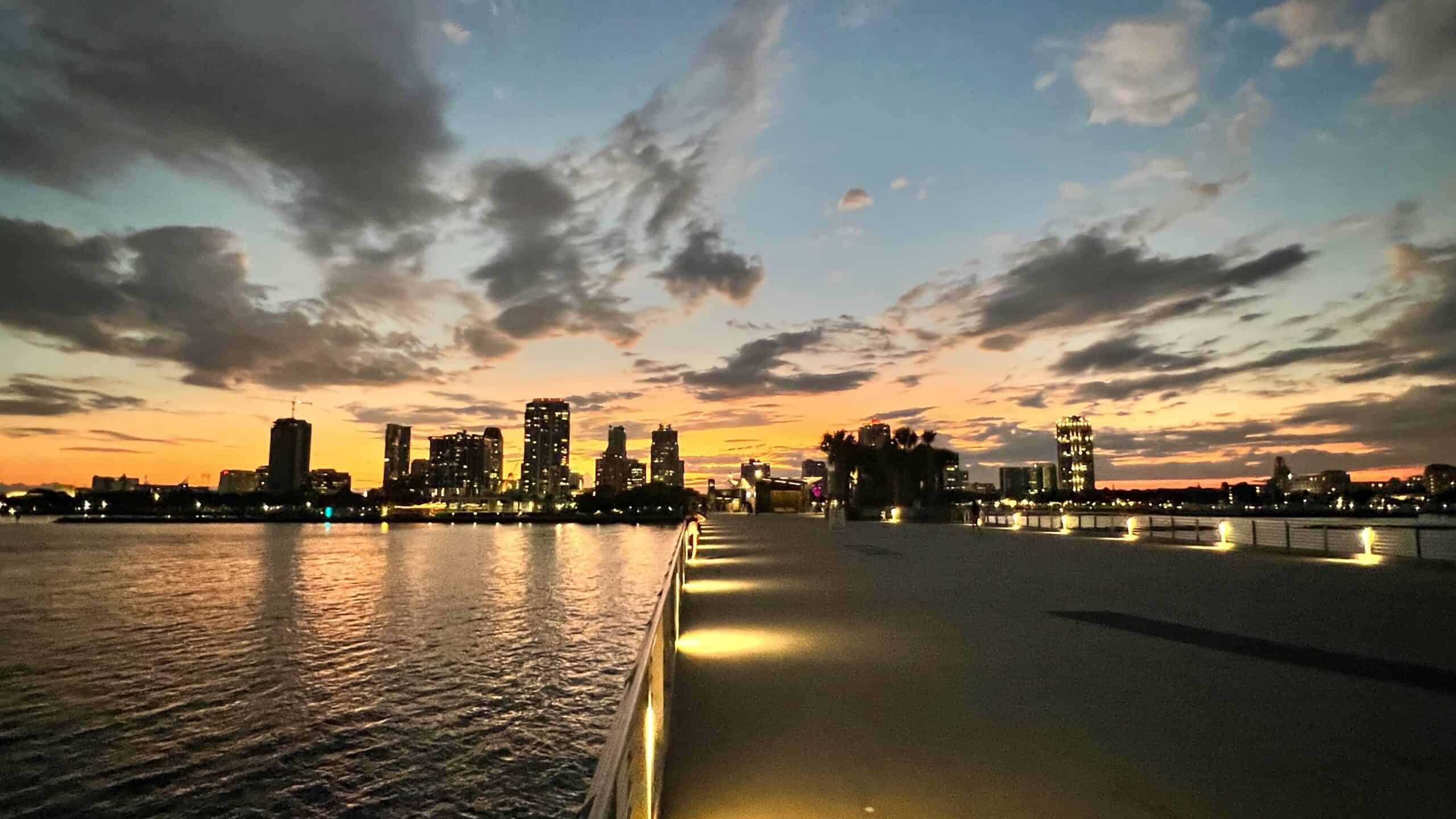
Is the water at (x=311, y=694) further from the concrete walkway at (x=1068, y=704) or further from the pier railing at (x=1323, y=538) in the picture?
the pier railing at (x=1323, y=538)

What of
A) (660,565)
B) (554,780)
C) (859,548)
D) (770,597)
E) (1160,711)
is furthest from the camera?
(660,565)

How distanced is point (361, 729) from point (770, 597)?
26.6 ft

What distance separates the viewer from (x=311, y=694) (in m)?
19.9

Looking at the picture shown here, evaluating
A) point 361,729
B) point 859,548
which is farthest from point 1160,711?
point 859,548

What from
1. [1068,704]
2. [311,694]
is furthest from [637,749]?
[311,694]

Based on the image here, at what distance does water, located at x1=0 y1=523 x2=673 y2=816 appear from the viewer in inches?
513

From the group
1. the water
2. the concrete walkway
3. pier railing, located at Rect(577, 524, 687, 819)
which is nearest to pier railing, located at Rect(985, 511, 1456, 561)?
the concrete walkway

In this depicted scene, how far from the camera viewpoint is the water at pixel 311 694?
13.0 metres

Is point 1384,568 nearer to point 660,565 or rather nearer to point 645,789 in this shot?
point 645,789

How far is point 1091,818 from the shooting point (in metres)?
5.09

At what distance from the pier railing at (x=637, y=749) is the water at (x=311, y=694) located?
23.3 ft

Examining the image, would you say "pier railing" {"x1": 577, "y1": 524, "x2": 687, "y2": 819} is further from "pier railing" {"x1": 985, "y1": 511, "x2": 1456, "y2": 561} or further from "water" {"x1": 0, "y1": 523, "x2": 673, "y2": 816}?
"pier railing" {"x1": 985, "y1": 511, "x2": 1456, "y2": 561}

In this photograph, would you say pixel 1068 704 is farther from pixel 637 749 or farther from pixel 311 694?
pixel 311 694

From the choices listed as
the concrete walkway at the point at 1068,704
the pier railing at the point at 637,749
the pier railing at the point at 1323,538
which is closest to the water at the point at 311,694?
the concrete walkway at the point at 1068,704
